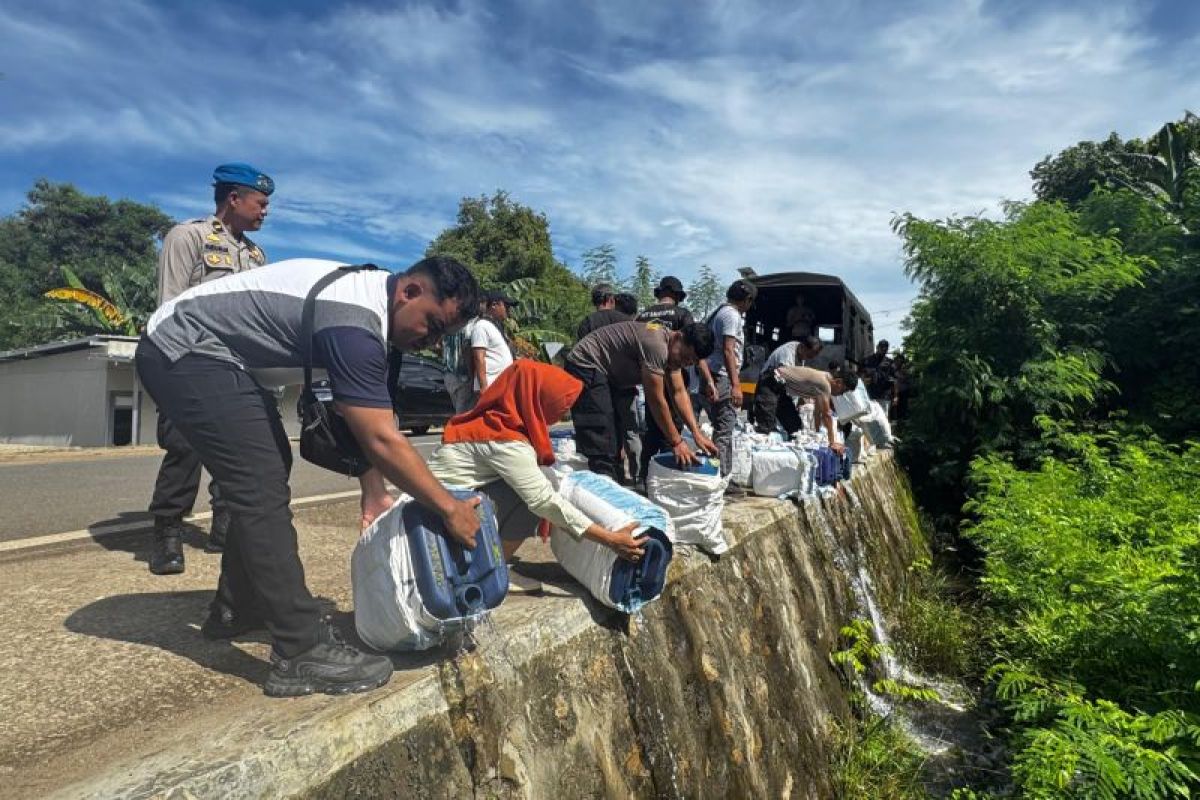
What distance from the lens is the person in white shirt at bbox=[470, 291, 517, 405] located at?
518 cm

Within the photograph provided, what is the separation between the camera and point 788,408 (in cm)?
795

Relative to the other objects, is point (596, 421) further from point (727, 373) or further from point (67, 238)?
point (67, 238)

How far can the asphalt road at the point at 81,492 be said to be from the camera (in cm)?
479

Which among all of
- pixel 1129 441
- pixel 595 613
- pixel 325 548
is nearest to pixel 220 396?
pixel 595 613

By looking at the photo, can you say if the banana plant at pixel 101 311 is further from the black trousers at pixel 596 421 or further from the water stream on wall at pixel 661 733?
the water stream on wall at pixel 661 733

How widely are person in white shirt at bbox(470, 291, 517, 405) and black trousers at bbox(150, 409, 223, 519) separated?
2018mm

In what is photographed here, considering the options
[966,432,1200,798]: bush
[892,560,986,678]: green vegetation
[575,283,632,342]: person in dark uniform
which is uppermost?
[575,283,632,342]: person in dark uniform

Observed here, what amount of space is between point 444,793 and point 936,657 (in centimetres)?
612

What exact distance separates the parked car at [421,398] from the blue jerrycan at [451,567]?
12885mm

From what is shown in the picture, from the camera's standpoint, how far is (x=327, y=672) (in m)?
2.11

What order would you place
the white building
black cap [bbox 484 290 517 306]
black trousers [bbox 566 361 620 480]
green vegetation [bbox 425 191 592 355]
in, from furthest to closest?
green vegetation [bbox 425 191 592 355] < the white building < black cap [bbox 484 290 517 306] < black trousers [bbox 566 361 620 480]

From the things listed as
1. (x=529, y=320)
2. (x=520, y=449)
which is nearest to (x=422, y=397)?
Answer: (x=529, y=320)

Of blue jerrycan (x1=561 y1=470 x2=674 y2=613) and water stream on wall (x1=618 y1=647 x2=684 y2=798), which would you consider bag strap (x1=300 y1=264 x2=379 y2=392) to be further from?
water stream on wall (x1=618 y1=647 x2=684 y2=798)

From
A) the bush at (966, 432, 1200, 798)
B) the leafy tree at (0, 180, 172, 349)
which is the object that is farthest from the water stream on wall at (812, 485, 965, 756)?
the leafy tree at (0, 180, 172, 349)
